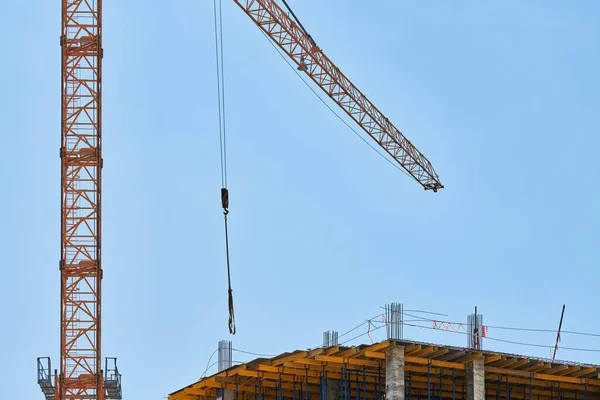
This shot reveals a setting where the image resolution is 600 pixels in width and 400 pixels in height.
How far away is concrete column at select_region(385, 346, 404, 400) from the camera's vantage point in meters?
49.5

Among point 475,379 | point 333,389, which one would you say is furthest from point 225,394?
point 475,379

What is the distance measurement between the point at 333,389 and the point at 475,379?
5.81 meters

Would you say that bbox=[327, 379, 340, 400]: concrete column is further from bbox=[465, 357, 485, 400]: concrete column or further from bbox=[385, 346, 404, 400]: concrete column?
bbox=[465, 357, 485, 400]: concrete column

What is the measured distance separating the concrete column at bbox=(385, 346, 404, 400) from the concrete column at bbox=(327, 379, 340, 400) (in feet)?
15.0

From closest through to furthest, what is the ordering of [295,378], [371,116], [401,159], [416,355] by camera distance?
[416,355] < [295,378] < [371,116] < [401,159]

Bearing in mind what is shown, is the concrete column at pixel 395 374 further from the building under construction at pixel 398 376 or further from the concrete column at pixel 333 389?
the concrete column at pixel 333 389

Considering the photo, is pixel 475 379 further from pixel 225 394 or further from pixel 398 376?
pixel 225 394

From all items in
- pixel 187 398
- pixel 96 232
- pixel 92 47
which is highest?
pixel 92 47

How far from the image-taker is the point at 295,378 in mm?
55844

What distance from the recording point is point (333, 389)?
54125 mm

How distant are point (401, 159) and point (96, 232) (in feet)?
144

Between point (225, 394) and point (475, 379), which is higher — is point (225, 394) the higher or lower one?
the lower one

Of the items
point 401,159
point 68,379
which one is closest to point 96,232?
point 68,379

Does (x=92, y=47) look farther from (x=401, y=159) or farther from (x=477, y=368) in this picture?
(x=401, y=159)
